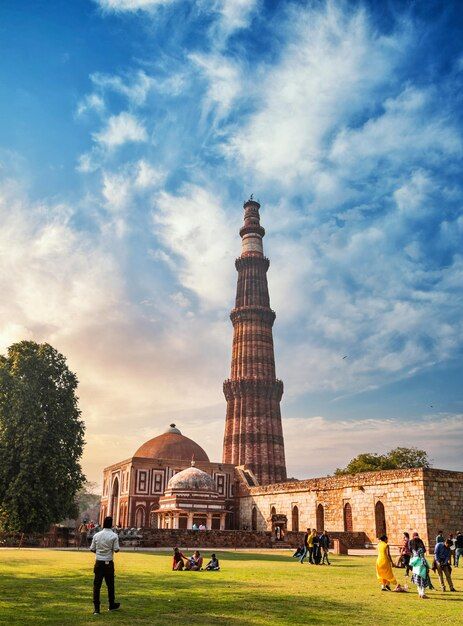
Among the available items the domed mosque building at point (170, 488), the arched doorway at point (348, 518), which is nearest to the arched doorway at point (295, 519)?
the domed mosque building at point (170, 488)

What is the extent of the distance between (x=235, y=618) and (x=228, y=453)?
152 feet

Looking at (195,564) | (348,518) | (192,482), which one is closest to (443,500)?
(348,518)

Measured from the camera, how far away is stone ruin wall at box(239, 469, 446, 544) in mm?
26925

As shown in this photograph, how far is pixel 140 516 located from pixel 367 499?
22032mm

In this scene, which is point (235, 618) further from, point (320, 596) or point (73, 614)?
point (320, 596)

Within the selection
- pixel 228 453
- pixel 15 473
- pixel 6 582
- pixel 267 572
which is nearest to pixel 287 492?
pixel 228 453

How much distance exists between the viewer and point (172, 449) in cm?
4988

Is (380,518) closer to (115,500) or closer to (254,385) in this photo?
(254,385)

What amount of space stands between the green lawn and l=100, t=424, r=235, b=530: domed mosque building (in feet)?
74.6

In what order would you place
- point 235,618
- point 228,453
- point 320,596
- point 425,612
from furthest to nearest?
point 228,453 → point 320,596 → point 425,612 → point 235,618

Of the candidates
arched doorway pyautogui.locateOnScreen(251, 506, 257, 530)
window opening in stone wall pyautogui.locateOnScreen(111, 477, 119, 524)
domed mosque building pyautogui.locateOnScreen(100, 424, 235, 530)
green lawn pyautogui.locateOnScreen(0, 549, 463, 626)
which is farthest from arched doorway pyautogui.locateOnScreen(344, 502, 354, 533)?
window opening in stone wall pyautogui.locateOnScreen(111, 477, 119, 524)

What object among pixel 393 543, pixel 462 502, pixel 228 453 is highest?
pixel 228 453

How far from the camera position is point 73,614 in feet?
23.5

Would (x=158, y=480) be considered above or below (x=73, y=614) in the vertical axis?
above
